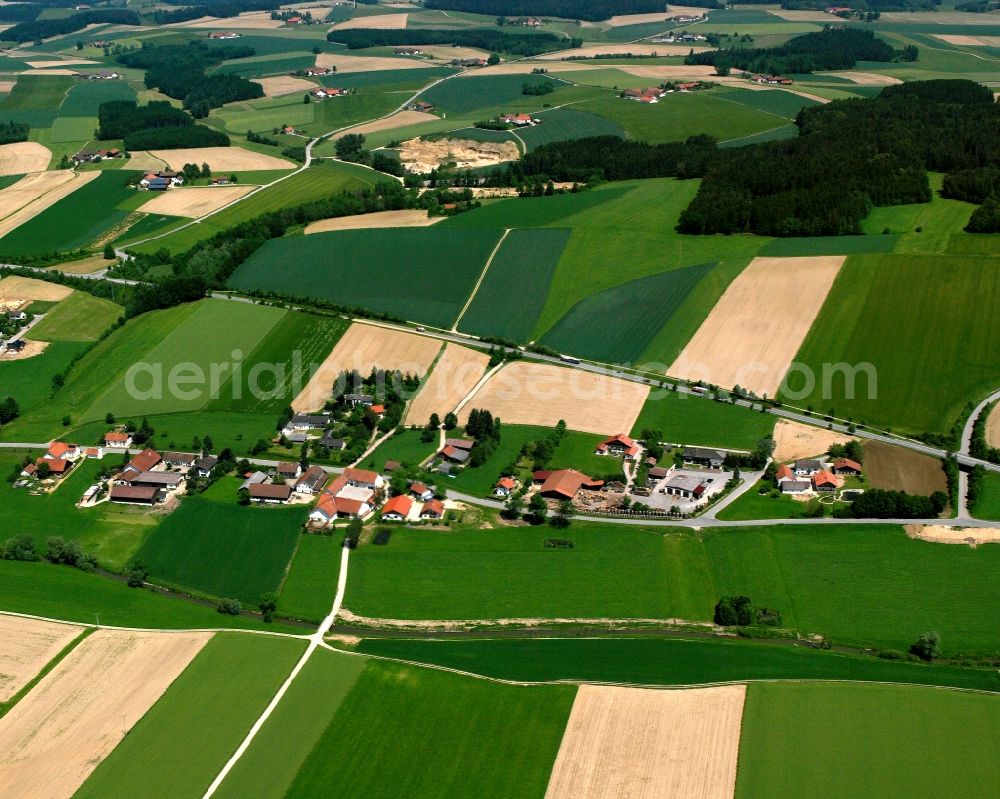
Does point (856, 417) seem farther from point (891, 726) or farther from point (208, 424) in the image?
point (208, 424)

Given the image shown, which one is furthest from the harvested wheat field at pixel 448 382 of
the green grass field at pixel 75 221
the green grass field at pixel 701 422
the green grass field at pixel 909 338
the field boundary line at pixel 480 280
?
the green grass field at pixel 75 221

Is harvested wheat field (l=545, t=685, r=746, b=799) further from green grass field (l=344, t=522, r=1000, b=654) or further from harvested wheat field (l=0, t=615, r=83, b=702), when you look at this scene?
harvested wheat field (l=0, t=615, r=83, b=702)

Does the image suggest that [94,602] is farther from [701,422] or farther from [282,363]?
[701,422]

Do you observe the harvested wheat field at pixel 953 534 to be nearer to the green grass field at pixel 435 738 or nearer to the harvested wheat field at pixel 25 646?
the green grass field at pixel 435 738

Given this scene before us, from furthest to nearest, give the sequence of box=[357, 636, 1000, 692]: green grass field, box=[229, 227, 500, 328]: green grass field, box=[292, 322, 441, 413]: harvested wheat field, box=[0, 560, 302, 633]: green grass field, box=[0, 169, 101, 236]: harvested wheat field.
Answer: box=[0, 169, 101, 236]: harvested wheat field
box=[229, 227, 500, 328]: green grass field
box=[292, 322, 441, 413]: harvested wheat field
box=[0, 560, 302, 633]: green grass field
box=[357, 636, 1000, 692]: green grass field

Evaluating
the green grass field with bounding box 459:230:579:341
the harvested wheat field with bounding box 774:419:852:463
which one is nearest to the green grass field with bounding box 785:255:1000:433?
the harvested wheat field with bounding box 774:419:852:463
